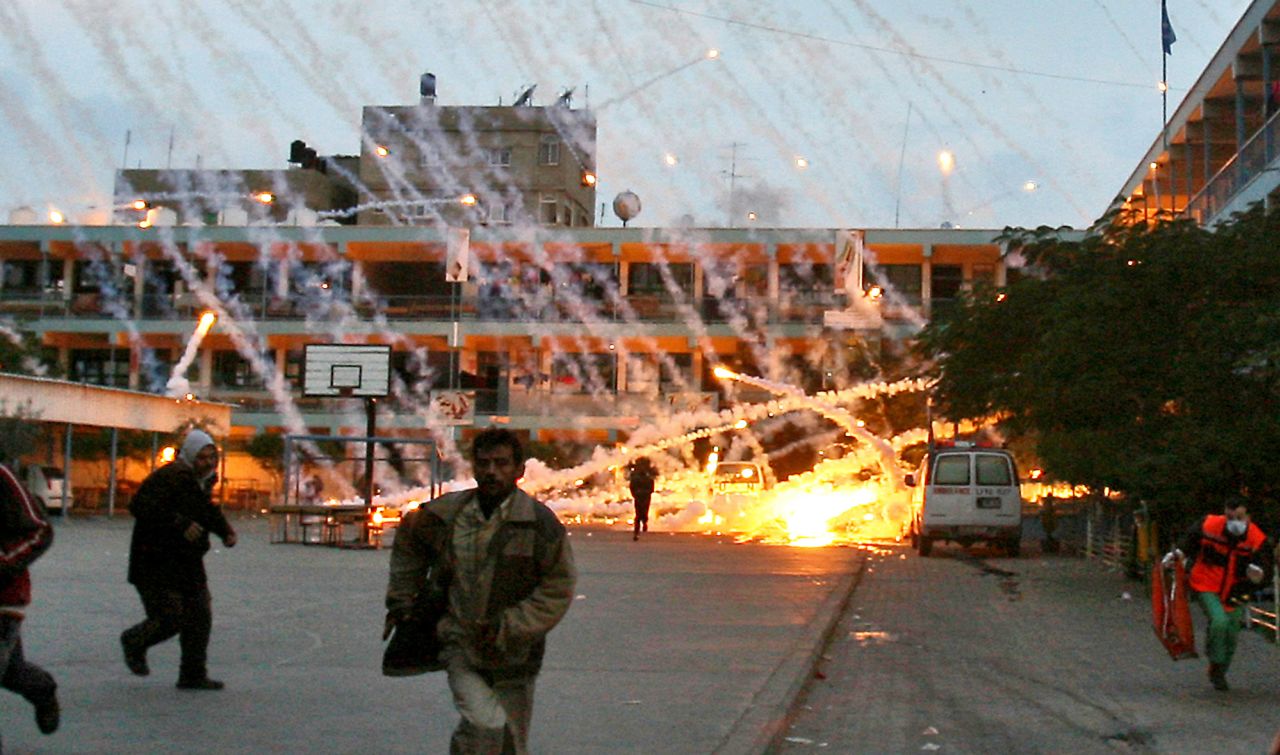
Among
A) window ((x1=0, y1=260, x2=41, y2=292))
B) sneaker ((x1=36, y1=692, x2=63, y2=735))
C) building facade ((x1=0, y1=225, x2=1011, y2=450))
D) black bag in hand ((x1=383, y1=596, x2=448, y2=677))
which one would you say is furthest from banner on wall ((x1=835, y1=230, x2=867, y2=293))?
black bag in hand ((x1=383, y1=596, x2=448, y2=677))

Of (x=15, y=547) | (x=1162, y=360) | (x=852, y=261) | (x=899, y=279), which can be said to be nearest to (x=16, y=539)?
(x=15, y=547)

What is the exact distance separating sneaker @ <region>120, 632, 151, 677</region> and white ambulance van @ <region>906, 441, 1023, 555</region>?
20.6 meters

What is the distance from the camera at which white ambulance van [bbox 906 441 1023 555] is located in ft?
95.4

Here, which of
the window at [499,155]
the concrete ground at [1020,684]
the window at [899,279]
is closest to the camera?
the concrete ground at [1020,684]

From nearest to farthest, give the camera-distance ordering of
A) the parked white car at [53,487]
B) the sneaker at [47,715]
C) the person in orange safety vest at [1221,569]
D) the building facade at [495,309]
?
Result: 1. the sneaker at [47,715]
2. the person in orange safety vest at [1221,569]
3. the parked white car at [53,487]
4. the building facade at [495,309]

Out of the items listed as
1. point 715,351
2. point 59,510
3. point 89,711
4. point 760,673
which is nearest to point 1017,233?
point 760,673

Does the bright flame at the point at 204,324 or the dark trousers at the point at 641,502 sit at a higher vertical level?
the bright flame at the point at 204,324

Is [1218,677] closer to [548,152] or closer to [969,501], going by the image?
[969,501]

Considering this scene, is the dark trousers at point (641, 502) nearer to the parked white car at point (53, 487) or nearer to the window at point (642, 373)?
the parked white car at point (53, 487)

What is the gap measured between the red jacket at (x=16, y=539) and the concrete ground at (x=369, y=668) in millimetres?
1020

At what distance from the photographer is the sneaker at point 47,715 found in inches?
302

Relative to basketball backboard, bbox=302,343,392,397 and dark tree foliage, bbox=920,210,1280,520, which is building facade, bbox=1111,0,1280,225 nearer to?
dark tree foliage, bbox=920,210,1280,520

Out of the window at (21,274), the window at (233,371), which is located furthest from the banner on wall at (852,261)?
the window at (21,274)

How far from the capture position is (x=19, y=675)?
297 inches
